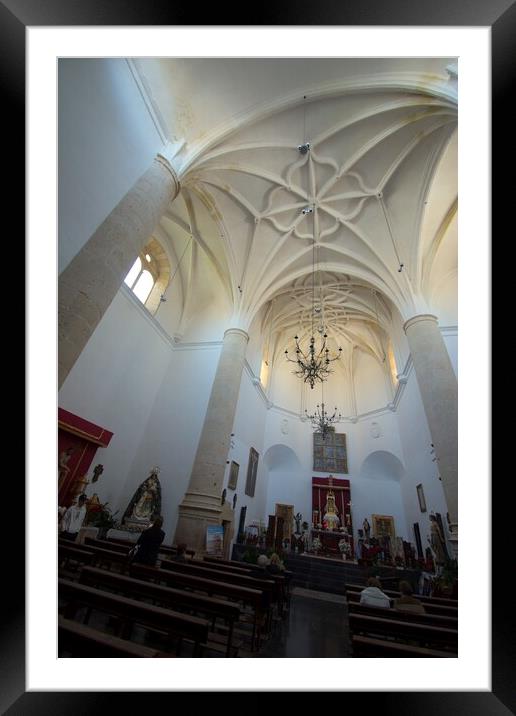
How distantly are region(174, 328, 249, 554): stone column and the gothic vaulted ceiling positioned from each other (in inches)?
76.1

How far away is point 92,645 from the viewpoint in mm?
1848

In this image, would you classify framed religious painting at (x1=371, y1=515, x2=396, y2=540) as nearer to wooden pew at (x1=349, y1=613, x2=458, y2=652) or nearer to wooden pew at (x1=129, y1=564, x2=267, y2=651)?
wooden pew at (x1=349, y1=613, x2=458, y2=652)

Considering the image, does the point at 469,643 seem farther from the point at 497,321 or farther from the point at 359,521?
the point at 359,521

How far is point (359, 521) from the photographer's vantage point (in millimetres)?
15047

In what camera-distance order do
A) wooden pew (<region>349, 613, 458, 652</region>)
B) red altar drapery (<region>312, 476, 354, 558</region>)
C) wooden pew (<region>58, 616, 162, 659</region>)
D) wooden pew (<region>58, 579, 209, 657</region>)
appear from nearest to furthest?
wooden pew (<region>58, 616, 162, 659</region>), wooden pew (<region>58, 579, 209, 657</region>), wooden pew (<region>349, 613, 458, 652</region>), red altar drapery (<region>312, 476, 354, 558</region>)

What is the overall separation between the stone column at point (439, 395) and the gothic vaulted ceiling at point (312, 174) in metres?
0.85

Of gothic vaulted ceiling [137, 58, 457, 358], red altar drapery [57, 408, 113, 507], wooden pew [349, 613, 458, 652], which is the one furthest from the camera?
red altar drapery [57, 408, 113, 507]

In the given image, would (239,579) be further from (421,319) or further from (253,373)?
(253,373)

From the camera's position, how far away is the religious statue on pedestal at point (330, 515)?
14266 mm

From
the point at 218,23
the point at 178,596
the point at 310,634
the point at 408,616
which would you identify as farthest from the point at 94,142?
the point at 310,634

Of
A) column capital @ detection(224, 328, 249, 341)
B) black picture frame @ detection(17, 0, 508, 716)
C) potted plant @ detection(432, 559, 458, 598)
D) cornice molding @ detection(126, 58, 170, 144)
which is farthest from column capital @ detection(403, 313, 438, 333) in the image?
black picture frame @ detection(17, 0, 508, 716)

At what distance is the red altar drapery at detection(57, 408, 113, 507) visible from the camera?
295 inches

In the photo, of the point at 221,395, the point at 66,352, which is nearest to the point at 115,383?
the point at 221,395

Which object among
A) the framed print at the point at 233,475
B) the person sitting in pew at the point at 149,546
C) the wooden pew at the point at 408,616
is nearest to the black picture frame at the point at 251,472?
the framed print at the point at 233,475
